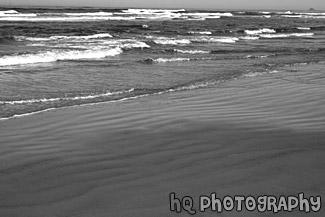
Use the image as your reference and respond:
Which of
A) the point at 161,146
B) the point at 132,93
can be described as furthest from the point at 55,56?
the point at 161,146

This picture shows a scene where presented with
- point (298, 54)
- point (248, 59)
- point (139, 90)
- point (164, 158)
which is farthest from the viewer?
point (298, 54)

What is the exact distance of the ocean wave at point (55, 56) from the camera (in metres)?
15.4

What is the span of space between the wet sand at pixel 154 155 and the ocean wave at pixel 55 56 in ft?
26.1

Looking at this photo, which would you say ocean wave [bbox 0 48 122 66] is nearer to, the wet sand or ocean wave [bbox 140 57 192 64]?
ocean wave [bbox 140 57 192 64]

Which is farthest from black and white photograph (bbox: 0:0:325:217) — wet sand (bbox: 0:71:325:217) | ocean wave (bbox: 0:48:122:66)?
ocean wave (bbox: 0:48:122:66)

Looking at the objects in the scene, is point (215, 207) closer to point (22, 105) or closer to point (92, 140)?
point (92, 140)

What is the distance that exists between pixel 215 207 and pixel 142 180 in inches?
39.1

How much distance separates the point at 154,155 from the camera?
5.71 m

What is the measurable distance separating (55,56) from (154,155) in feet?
40.7

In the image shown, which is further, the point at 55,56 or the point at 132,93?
the point at 55,56

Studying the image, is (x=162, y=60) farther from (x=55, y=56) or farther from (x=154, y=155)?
(x=154, y=155)

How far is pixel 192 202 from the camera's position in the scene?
431 centimetres

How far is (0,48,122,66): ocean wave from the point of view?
15398 millimetres

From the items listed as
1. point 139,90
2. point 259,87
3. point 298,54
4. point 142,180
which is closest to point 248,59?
point 298,54
